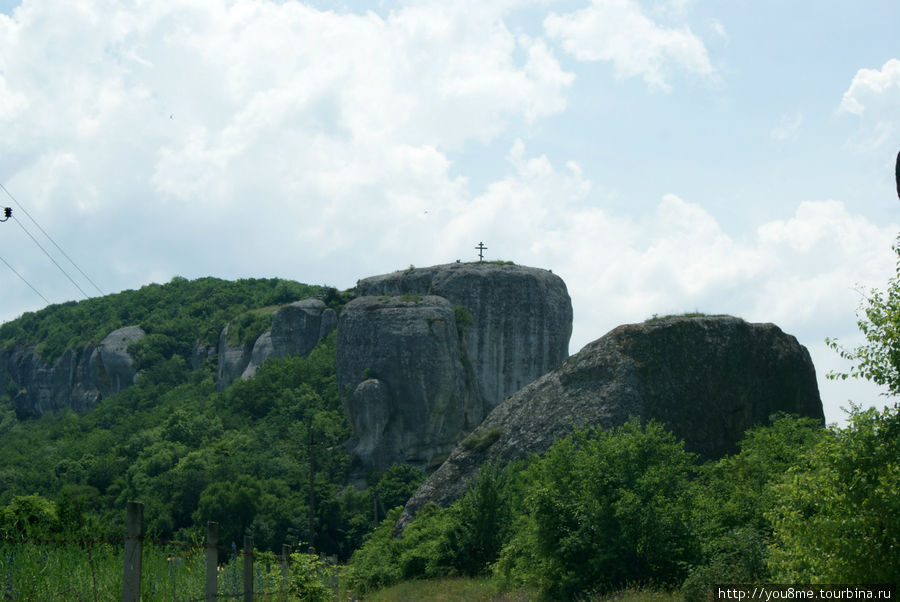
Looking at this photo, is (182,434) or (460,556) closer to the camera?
(460,556)

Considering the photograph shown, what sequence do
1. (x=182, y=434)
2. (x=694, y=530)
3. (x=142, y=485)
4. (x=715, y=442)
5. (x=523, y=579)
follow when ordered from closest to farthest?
(x=694, y=530) → (x=523, y=579) → (x=715, y=442) → (x=142, y=485) → (x=182, y=434)

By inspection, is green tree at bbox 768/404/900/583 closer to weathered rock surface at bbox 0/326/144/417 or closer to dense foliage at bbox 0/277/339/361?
dense foliage at bbox 0/277/339/361

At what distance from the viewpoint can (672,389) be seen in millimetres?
33219

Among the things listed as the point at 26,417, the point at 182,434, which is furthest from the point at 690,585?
the point at 26,417

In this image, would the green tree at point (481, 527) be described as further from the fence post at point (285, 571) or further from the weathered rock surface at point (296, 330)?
the weathered rock surface at point (296, 330)

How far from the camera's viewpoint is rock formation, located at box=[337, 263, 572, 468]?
66.9 m

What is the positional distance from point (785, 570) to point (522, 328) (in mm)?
59934

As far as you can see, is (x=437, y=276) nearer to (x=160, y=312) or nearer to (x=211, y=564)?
(x=211, y=564)

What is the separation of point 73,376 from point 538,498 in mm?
106172

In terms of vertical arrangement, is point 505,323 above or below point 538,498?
above

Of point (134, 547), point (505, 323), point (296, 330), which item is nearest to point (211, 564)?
point (134, 547)

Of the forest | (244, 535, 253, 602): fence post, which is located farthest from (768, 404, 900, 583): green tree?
(244, 535, 253, 602): fence post

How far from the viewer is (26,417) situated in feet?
401

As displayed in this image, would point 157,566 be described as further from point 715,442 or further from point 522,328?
point 522,328
